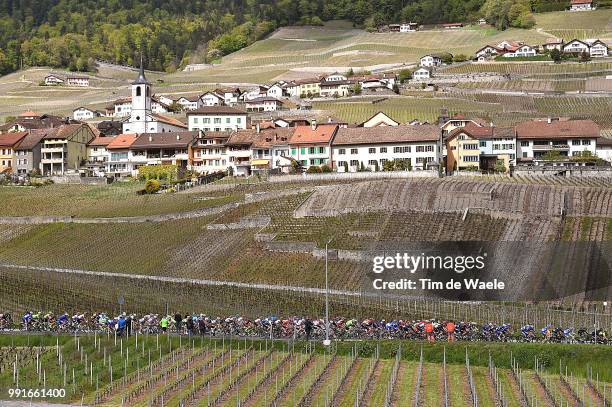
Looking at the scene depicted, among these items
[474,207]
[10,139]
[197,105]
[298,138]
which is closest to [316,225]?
[474,207]

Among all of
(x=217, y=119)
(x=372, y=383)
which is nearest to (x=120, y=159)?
(x=217, y=119)

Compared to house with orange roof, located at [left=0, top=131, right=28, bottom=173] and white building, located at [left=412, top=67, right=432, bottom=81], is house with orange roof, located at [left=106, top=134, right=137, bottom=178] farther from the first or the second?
white building, located at [left=412, top=67, right=432, bottom=81]

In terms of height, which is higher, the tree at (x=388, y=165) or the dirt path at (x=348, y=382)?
the tree at (x=388, y=165)

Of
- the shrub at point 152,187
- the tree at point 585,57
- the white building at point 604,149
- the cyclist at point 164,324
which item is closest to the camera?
the cyclist at point 164,324

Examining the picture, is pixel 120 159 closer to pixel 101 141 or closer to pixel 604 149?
pixel 101 141

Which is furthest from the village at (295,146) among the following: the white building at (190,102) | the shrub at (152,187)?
the white building at (190,102)

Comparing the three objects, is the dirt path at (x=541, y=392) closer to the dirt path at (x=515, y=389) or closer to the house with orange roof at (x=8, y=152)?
the dirt path at (x=515, y=389)
